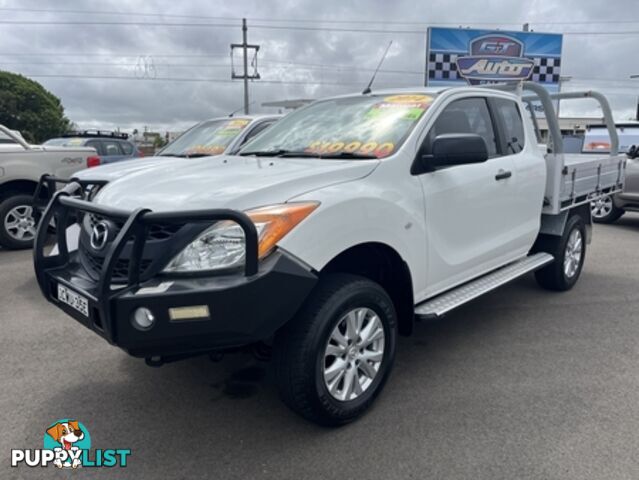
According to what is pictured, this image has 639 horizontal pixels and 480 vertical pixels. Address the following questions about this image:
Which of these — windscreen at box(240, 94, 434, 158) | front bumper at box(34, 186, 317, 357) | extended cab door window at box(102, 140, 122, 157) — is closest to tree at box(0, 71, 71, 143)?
extended cab door window at box(102, 140, 122, 157)

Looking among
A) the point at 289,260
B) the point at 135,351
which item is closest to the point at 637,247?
the point at 289,260

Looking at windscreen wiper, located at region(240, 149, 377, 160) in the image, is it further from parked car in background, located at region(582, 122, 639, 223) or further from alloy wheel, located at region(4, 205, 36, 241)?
parked car in background, located at region(582, 122, 639, 223)

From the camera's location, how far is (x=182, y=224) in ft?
7.68

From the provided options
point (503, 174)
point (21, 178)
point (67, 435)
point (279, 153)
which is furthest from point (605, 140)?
point (67, 435)

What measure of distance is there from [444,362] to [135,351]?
6.98 feet

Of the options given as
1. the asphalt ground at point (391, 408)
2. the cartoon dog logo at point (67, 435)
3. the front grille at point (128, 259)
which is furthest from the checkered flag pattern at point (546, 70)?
the cartoon dog logo at point (67, 435)

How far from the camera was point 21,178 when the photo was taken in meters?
6.76

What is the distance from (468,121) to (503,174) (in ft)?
1.56

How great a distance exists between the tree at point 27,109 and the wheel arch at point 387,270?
138 feet

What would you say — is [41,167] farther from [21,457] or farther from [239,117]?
[21,457]

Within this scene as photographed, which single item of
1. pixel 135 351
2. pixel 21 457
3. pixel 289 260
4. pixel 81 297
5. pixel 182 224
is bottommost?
pixel 21 457

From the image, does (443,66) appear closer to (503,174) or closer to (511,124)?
(511,124)

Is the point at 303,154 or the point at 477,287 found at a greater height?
the point at 303,154

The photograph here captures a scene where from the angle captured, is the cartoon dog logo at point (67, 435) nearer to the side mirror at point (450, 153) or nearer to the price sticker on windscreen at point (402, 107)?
the side mirror at point (450, 153)
